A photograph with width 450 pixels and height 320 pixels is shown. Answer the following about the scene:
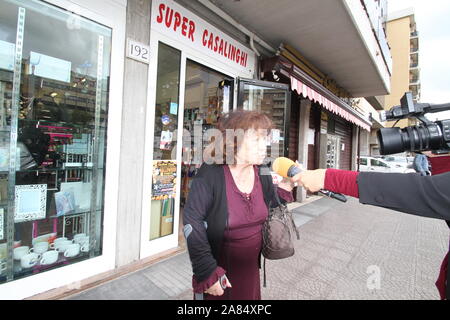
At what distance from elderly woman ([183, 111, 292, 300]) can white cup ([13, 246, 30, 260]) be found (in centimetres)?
183

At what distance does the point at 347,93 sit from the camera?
7836 millimetres

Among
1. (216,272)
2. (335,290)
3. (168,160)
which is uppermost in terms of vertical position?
(168,160)

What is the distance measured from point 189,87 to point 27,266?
12.5ft

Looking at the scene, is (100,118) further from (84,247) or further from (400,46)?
(400,46)

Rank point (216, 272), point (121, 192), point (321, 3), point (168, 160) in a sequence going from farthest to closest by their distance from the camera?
point (321, 3)
point (168, 160)
point (121, 192)
point (216, 272)

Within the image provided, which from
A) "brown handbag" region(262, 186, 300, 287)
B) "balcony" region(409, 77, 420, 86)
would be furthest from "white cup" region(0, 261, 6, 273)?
"balcony" region(409, 77, 420, 86)

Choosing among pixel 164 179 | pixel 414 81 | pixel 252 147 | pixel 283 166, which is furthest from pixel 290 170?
pixel 414 81

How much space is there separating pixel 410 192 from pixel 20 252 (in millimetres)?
2940

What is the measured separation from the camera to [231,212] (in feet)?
4.28

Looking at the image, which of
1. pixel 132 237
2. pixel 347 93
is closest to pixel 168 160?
pixel 132 237

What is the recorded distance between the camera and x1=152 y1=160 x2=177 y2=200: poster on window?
2.80 meters

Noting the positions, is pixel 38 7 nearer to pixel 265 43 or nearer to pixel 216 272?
pixel 216 272

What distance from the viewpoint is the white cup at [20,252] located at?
1.96 meters
